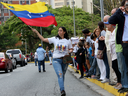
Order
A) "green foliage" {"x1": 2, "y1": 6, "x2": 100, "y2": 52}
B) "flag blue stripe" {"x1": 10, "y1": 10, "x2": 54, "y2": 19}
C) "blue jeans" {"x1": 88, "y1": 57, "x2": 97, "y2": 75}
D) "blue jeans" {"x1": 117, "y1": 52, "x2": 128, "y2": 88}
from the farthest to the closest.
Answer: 1. "green foliage" {"x1": 2, "y1": 6, "x2": 100, "y2": 52}
2. "blue jeans" {"x1": 88, "y1": 57, "x2": 97, "y2": 75}
3. "flag blue stripe" {"x1": 10, "y1": 10, "x2": 54, "y2": 19}
4. "blue jeans" {"x1": 117, "y1": 52, "x2": 128, "y2": 88}

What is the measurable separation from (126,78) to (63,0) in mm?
105984

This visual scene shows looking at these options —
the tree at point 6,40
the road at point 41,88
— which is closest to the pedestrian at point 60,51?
the road at point 41,88

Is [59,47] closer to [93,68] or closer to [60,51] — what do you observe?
[60,51]

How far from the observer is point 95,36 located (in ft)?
32.9

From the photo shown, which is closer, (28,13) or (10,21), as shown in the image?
(28,13)

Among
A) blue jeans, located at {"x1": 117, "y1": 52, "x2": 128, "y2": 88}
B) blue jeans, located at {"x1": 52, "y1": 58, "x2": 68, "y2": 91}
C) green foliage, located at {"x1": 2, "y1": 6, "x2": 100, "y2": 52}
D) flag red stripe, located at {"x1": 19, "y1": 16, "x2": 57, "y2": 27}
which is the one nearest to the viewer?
blue jeans, located at {"x1": 117, "y1": 52, "x2": 128, "y2": 88}

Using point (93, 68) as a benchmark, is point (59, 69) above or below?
above

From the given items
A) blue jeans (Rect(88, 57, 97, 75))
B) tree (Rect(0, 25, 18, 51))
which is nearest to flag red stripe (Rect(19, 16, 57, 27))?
blue jeans (Rect(88, 57, 97, 75))

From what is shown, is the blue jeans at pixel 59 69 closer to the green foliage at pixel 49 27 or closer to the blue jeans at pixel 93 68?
the blue jeans at pixel 93 68

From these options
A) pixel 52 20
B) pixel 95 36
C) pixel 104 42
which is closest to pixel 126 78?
pixel 104 42

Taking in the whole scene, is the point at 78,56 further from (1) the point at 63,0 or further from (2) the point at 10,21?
(1) the point at 63,0

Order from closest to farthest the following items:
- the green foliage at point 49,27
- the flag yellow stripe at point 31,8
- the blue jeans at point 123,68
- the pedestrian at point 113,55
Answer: the blue jeans at point 123,68, the pedestrian at point 113,55, the flag yellow stripe at point 31,8, the green foliage at point 49,27

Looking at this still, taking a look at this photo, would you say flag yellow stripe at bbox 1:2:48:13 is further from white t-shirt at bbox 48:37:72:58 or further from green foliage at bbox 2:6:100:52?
green foliage at bbox 2:6:100:52

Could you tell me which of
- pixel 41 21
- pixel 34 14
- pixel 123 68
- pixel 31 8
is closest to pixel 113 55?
pixel 123 68
